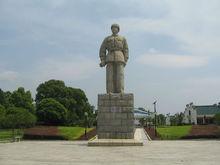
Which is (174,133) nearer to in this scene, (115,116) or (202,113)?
(115,116)

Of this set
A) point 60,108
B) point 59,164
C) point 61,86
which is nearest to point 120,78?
point 59,164

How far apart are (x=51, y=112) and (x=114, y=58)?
120 feet

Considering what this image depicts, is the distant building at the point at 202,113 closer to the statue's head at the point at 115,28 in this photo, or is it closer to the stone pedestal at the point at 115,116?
the statue's head at the point at 115,28

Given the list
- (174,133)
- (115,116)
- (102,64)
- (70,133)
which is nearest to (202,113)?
(174,133)

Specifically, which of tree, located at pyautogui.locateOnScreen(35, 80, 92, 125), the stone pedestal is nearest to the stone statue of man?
the stone pedestal

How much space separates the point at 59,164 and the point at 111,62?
40.0 ft

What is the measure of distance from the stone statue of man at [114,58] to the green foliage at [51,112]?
118ft

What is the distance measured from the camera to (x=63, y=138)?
30.1m

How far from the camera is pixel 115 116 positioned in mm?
22266

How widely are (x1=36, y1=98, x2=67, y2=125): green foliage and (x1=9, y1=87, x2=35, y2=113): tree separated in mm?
4416

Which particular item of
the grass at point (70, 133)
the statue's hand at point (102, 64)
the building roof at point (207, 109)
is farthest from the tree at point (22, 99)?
the building roof at point (207, 109)

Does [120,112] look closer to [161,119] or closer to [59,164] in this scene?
[59,164]

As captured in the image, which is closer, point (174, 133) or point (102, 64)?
point (102, 64)

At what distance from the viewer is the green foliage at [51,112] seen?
58.4 m
